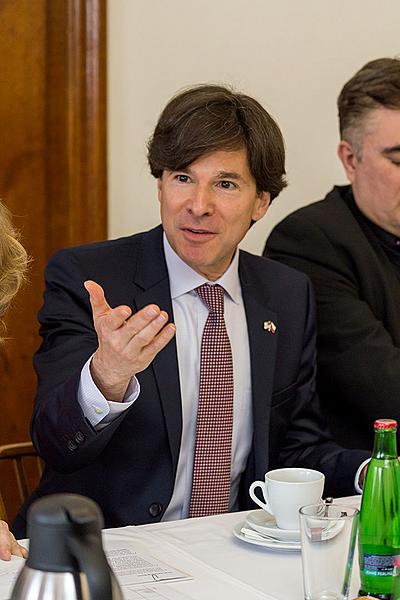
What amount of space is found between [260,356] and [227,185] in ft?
1.20

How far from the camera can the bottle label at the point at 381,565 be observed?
135 cm

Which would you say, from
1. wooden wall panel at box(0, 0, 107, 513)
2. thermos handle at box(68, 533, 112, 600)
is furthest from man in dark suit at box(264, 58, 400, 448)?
thermos handle at box(68, 533, 112, 600)

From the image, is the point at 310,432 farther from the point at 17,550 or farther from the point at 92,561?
the point at 92,561

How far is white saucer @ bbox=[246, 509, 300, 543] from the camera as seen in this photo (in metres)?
1.59

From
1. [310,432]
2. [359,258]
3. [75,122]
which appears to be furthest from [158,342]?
[75,122]

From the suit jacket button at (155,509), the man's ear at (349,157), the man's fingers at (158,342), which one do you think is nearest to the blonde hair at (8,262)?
the man's fingers at (158,342)

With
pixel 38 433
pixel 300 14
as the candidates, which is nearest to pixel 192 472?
pixel 38 433

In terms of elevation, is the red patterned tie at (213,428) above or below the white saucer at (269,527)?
above

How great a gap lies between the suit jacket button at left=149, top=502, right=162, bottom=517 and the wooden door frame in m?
0.99

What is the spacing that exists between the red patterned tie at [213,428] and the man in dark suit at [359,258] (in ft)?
1.62

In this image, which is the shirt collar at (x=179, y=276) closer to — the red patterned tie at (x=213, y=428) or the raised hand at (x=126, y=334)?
the red patterned tie at (x=213, y=428)

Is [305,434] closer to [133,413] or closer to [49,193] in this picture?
[133,413]

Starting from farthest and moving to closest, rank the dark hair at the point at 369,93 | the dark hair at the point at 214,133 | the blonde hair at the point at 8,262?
the dark hair at the point at 369,93, the dark hair at the point at 214,133, the blonde hair at the point at 8,262

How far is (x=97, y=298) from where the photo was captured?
1.64 m
